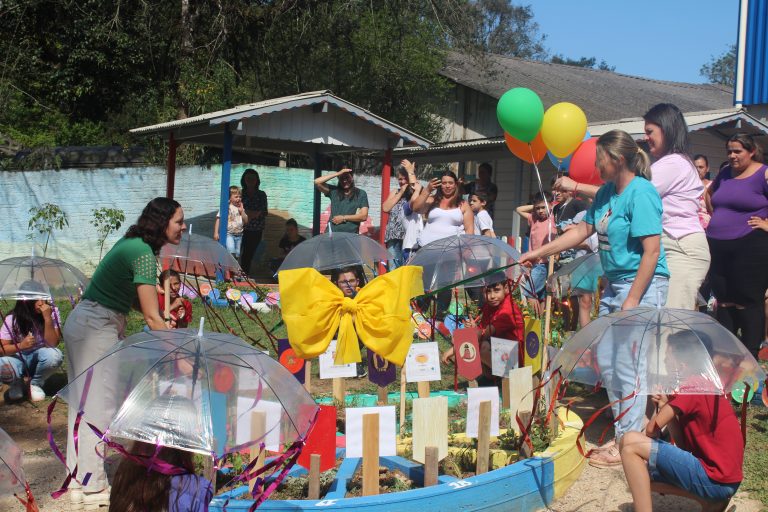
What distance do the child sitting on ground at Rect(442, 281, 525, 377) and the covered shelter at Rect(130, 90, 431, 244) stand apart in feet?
22.2

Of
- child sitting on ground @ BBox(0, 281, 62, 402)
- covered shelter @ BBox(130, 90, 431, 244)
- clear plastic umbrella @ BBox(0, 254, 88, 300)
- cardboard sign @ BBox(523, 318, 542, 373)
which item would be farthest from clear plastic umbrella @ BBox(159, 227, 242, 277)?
covered shelter @ BBox(130, 90, 431, 244)

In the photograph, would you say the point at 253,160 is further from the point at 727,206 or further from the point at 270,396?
the point at 270,396

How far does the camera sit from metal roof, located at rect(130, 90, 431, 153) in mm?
12719

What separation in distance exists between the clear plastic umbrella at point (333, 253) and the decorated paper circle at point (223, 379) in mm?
3609

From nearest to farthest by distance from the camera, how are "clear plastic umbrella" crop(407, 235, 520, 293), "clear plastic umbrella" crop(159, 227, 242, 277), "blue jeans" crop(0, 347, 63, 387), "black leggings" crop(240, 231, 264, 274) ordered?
A: "clear plastic umbrella" crop(407, 235, 520, 293), "blue jeans" crop(0, 347, 63, 387), "clear plastic umbrella" crop(159, 227, 242, 277), "black leggings" crop(240, 231, 264, 274)

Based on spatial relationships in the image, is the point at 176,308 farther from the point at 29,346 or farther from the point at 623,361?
the point at 623,361

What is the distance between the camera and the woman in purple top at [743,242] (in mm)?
6438

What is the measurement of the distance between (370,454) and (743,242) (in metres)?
3.84

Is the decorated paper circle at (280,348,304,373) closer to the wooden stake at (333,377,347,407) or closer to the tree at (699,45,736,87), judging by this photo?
the wooden stake at (333,377,347,407)

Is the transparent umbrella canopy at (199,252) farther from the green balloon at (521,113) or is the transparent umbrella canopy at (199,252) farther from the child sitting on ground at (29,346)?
the green balloon at (521,113)

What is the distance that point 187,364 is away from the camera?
3.29 meters

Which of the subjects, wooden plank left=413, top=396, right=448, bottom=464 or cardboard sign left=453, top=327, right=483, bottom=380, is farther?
cardboard sign left=453, top=327, right=483, bottom=380

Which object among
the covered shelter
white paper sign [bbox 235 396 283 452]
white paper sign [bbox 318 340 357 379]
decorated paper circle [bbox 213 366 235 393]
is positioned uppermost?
the covered shelter

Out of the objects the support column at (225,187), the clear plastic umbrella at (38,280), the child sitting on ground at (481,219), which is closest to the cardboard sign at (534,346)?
the clear plastic umbrella at (38,280)
